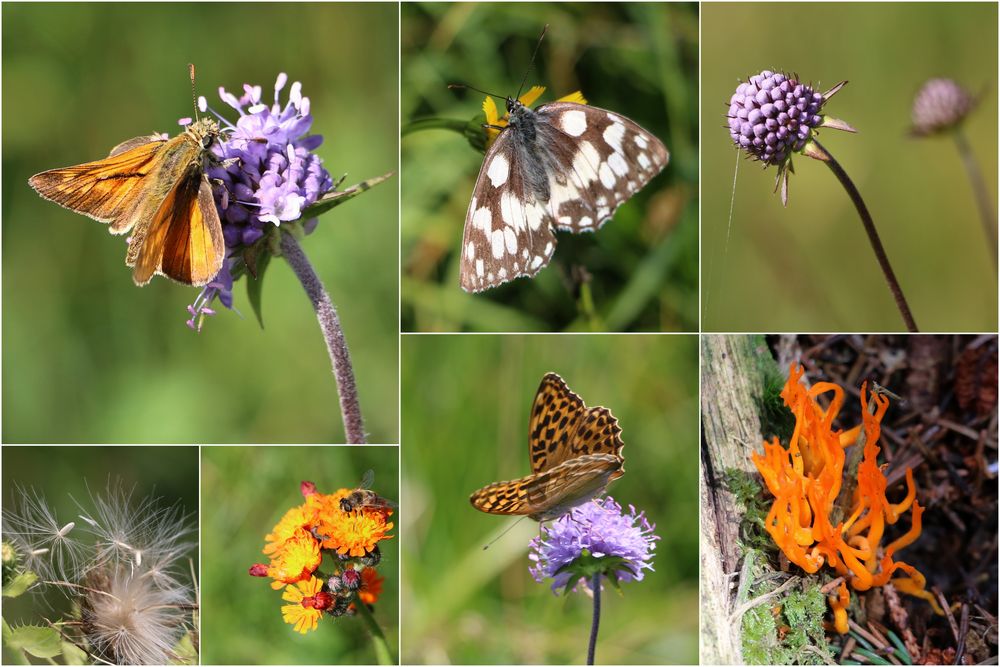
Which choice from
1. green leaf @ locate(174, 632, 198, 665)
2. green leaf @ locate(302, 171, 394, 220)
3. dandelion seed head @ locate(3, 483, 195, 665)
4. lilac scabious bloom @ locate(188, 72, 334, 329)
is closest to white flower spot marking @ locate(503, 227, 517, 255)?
green leaf @ locate(302, 171, 394, 220)

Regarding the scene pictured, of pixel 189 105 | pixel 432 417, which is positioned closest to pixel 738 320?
pixel 432 417

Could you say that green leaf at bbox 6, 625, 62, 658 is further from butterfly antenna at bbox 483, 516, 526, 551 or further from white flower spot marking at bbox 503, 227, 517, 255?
white flower spot marking at bbox 503, 227, 517, 255

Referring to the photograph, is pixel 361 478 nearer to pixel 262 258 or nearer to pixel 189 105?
pixel 262 258

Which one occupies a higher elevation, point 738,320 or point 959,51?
point 959,51

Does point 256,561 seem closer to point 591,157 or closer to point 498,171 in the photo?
point 498,171

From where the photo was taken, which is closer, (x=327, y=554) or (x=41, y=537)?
(x=327, y=554)

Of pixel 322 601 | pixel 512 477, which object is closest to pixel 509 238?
pixel 512 477

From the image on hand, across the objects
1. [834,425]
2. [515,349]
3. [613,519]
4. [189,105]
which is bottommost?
[613,519]
